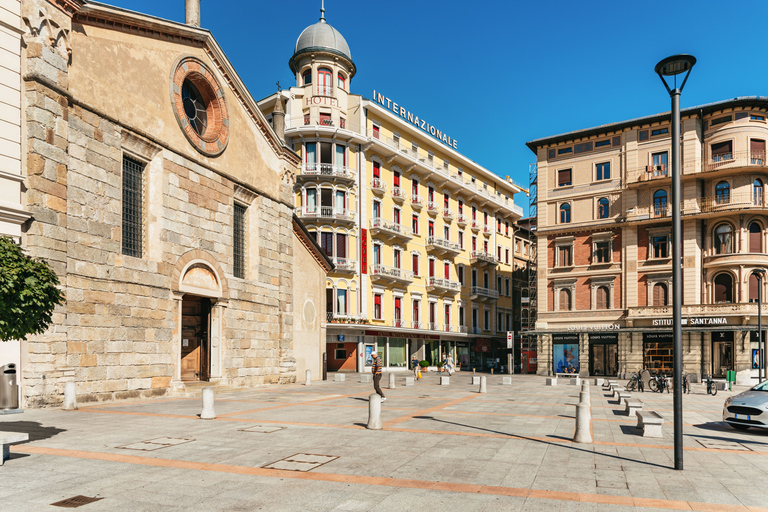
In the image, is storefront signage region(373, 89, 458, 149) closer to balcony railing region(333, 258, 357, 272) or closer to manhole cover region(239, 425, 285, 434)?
balcony railing region(333, 258, 357, 272)

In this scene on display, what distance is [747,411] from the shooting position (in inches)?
561

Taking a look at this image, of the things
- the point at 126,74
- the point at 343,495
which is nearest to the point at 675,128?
the point at 343,495

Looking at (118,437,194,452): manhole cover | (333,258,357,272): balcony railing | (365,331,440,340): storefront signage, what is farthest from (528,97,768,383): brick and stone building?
(118,437,194,452): manhole cover

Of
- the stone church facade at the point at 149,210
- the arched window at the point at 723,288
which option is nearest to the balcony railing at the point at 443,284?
the arched window at the point at 723,288

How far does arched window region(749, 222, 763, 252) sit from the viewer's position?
3984 centimetres

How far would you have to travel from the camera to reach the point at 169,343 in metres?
20.9

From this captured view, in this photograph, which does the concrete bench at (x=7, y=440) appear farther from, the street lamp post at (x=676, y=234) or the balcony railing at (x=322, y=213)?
the balcony railing at (x=322, y=213)

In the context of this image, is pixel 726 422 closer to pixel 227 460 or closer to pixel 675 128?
pixel 675 128

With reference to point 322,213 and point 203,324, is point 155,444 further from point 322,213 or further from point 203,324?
point 322,213

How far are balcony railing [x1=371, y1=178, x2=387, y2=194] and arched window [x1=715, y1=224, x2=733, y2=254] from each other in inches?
992

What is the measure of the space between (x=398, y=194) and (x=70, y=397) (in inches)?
1473

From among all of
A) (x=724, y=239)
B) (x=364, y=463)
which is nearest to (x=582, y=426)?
(x=364, y=463)

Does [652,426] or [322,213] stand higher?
[322,213]

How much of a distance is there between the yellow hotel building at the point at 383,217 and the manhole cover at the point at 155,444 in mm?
29076
